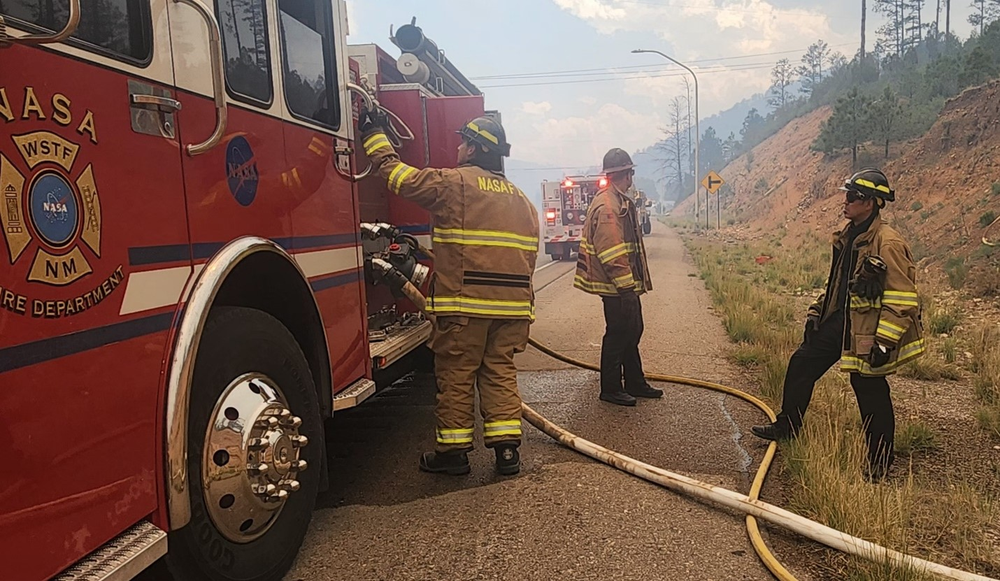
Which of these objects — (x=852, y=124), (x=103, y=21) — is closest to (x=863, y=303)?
(x=103, y=21)

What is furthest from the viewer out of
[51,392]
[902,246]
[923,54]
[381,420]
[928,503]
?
[923,54]

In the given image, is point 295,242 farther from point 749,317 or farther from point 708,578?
point 749,317

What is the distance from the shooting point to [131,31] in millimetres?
2023

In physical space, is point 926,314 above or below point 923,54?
below

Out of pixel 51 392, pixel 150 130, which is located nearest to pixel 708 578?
pixel 51 392

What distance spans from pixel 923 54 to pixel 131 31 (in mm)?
57773

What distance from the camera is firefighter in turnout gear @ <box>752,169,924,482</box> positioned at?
360cm

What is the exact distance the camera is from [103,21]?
192 cm

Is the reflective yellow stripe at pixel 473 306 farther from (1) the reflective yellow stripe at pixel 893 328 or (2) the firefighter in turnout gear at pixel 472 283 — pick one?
(1) the reflective yellow stripe at pixel 893 328

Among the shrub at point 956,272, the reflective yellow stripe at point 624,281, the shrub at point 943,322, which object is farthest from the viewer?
the shrub at point 956,272

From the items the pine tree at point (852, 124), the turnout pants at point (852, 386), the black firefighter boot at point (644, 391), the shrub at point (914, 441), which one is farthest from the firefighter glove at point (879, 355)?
the pine tree at point (852, 124)

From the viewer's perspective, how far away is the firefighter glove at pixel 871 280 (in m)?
3.60

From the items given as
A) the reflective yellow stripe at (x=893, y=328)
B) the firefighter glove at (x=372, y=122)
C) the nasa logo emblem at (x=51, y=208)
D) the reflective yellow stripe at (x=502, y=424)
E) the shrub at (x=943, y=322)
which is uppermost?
the firefighter glove at (x=372, y=122)

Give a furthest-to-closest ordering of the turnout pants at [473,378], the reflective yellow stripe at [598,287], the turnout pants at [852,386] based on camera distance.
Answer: the reflective yellow stripe at [598,287]
the turnout pants at [473,378]
the turnout pants at [852,386]
